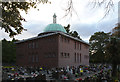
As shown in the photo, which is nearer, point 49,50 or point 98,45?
point 49,50

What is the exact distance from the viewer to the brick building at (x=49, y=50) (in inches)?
1193

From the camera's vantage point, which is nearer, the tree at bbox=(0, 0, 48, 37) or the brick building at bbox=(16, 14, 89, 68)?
the tree at bbox=(0, 0, 48, 37)

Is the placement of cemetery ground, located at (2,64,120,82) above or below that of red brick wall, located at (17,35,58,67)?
below

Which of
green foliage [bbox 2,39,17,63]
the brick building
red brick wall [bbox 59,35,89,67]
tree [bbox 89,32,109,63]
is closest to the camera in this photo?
the brick building

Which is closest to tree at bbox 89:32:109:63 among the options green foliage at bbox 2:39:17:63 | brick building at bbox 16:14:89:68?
brick building at bbox 16:14:89:68

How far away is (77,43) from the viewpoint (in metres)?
40.6

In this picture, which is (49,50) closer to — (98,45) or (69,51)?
(69,51)

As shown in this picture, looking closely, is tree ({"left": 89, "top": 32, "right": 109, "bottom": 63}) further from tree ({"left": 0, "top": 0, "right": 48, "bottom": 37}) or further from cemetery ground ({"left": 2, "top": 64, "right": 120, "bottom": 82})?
tree ({"left": 0, "top": 0, "right": 48, "bottom": 37})

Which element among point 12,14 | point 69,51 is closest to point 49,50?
point 69,51

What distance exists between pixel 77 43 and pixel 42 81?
30.2m

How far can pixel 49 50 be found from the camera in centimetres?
3100

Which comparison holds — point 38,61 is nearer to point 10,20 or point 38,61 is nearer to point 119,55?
point 119,55

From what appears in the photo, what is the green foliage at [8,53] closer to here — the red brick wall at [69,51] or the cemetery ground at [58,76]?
the cemetery ground at [58,76]

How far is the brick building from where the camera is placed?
99.4 feet
